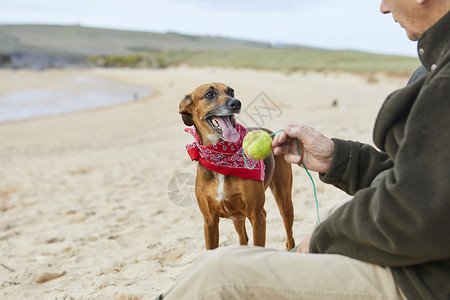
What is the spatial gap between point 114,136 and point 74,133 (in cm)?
185

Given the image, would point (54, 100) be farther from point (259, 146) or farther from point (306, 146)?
point (306, 146)

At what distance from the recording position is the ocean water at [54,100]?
70.2ft

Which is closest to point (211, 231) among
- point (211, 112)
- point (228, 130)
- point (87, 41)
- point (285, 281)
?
point (228, 130)

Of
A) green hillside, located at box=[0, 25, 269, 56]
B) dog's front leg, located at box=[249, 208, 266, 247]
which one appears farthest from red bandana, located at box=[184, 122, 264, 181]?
green hillside, located at box=[0, 25, 269, 56]

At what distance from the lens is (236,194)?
11.4ft

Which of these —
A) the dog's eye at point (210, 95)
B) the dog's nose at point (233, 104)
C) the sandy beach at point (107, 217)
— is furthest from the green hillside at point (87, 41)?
the dog's nose at point (233, 104)

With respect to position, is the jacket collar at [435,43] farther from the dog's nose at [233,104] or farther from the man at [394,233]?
the dog's nose at [233,104]

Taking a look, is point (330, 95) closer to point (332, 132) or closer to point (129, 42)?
point (332, 132)

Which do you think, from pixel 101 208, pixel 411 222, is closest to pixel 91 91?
pixel 101 208

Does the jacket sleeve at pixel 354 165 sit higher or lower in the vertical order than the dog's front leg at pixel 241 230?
higher

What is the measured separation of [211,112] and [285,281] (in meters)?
2.06

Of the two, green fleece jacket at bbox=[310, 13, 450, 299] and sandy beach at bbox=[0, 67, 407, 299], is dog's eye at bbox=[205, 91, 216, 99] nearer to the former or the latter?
sandy beach at bbox=[0, 67, 407, 299]

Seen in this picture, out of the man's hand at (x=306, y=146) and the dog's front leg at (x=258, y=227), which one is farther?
the dog's front leg at (x=258, y=227)

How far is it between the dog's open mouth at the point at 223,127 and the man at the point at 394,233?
64.1 inches
